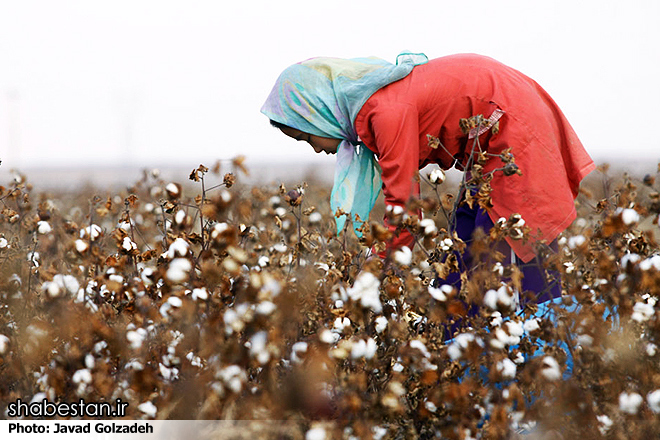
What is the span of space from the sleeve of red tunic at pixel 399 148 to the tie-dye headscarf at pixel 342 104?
0.12 metres

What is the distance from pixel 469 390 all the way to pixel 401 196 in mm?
663

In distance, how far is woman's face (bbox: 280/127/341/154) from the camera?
7.10 ft

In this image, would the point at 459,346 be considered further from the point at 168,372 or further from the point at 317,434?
the point at 168,372

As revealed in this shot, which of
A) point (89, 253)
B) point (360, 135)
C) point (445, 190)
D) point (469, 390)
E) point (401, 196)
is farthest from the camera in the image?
point (445, 190)

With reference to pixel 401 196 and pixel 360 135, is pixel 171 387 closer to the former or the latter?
pixel 401 196

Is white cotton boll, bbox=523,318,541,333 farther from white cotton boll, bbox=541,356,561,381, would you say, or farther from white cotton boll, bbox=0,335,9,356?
white cotton boll, bbox=0,335,9,356

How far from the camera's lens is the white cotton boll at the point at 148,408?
1.31 m

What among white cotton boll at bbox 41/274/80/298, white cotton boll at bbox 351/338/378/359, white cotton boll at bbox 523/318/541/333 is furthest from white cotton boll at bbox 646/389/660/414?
white cotton boll at bbox 41/274/80/298

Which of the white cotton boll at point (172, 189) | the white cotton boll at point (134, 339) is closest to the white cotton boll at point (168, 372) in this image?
the white cotton boll at point (134, 339)

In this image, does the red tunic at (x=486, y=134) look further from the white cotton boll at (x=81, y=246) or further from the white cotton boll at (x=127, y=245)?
the white cotton boll at (x=81, y=246)

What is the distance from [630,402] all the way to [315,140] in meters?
1.31

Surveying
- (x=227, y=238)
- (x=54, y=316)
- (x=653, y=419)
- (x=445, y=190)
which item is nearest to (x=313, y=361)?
(x=227, y=238)

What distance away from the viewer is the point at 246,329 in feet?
4.08

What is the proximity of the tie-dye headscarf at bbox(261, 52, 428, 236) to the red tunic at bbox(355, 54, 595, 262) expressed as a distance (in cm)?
6
